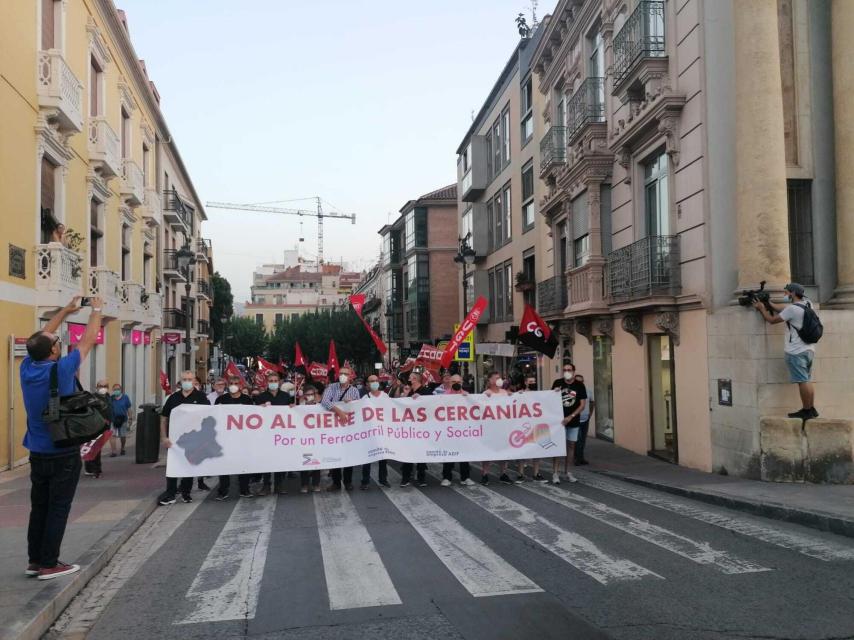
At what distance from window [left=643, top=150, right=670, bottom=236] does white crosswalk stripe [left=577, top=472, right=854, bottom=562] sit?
5544 millimetres

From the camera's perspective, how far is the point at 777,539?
7.30m

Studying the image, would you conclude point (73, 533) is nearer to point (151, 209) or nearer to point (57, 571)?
point (57, 571)

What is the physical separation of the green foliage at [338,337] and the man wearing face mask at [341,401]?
47.5 metres

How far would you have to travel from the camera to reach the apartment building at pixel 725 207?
36.9ft

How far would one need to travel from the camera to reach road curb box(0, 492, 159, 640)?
15.7 ft

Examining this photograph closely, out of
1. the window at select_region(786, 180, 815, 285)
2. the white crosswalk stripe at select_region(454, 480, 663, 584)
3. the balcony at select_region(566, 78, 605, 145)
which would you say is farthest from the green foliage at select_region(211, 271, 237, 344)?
the white crosswalk stripe at select_region(454, 480, 663, 584)

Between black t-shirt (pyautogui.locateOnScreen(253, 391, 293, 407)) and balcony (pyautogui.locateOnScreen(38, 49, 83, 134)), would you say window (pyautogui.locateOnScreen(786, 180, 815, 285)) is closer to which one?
black t-shirt (pyautogui.locateOnScreen(253, 391, 293, 407))

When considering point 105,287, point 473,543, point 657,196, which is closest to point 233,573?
point 473,543

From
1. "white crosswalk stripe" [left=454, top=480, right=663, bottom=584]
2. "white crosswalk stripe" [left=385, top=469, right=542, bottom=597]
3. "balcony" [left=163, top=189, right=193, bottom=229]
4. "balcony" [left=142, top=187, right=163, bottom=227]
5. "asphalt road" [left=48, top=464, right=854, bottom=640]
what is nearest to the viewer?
"asphalt road" [left=48, top=464, right=854, bottom=640]

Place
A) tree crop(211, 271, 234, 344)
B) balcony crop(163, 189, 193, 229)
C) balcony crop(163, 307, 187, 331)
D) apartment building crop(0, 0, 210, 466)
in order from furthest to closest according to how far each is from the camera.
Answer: tree crop(211, 271, 234, 344) < balcony crop(163, 307, 187, 331) < balcony crop(163, 189, 193, 229) < apartment building crop(0, 0, 210, 466)

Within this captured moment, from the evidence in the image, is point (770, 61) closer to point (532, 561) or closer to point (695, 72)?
point (695, 72)

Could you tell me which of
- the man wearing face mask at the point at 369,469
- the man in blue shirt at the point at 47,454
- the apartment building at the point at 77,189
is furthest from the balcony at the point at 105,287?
the man in blue shirt at the point at 47,454

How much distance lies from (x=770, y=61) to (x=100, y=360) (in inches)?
718

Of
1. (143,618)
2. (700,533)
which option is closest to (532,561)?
(700,533)
